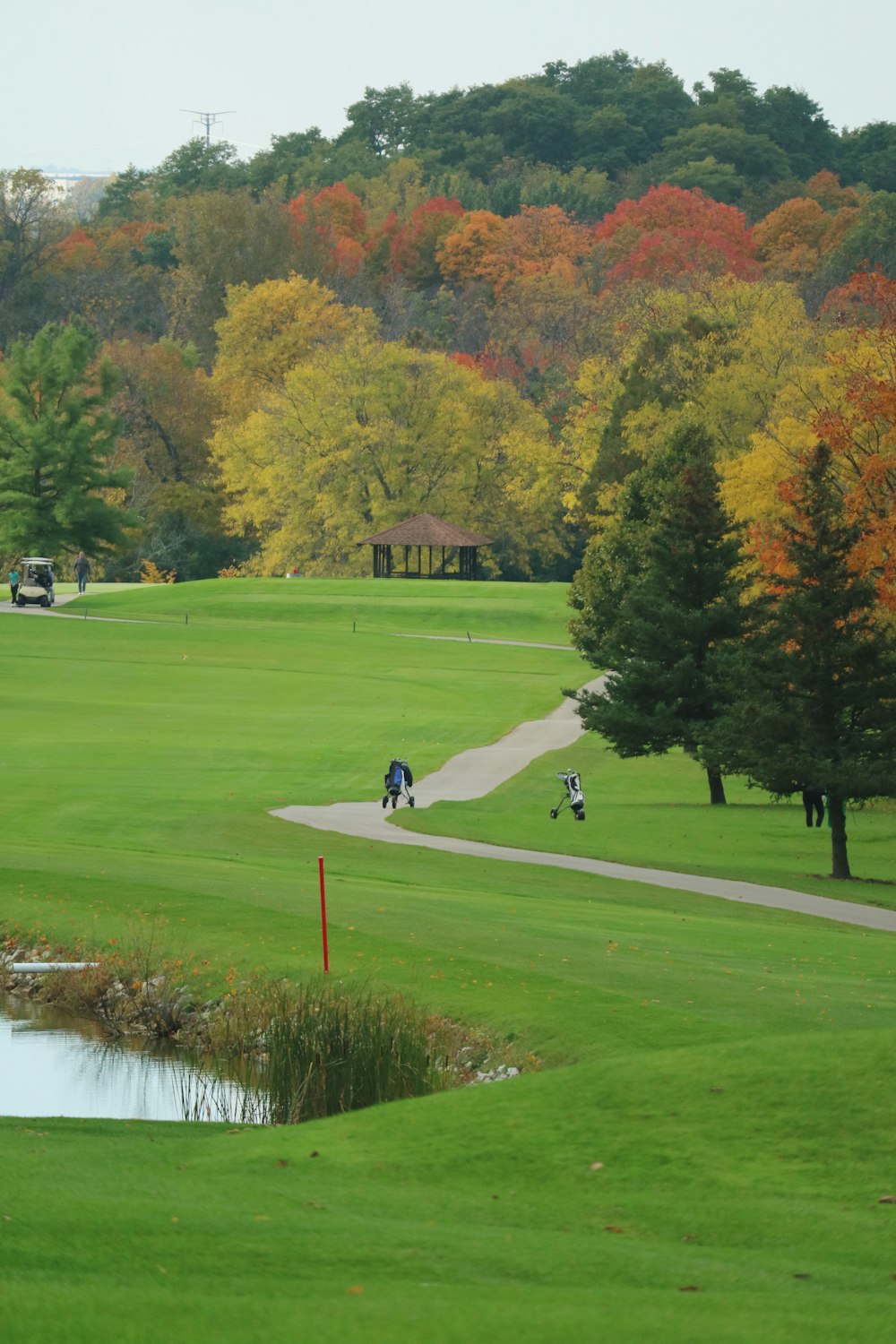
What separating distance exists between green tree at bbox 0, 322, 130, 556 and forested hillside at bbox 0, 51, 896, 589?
0.24 m

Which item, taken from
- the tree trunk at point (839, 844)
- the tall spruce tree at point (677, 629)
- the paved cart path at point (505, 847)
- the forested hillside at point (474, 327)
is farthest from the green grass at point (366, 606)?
the tree trunk at point (839, 844)

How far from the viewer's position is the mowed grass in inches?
300

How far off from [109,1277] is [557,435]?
90536mm

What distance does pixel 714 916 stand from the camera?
21.9m

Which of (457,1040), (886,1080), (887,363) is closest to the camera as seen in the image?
(886,1080)

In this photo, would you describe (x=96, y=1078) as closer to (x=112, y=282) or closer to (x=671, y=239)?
(x=671, y=239)

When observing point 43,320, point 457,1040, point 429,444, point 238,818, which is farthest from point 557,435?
point 457,1040

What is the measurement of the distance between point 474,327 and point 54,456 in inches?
1772

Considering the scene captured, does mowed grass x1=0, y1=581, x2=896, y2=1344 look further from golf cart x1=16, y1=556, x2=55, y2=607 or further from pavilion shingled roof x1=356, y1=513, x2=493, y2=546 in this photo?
pavilion shingled roof x1=356, y1=513, x2=493, y2=546

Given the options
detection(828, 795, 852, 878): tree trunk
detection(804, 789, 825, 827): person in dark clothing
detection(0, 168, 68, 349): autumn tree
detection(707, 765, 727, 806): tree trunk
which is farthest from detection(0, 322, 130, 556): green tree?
detection(828, 795, 852, 878): tree trunk

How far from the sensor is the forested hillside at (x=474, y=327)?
66875 millimetres

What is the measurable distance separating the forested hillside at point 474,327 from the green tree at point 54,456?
24 cm

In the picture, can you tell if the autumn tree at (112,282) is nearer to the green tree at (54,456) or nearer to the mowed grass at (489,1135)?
the green tree at (54,456)

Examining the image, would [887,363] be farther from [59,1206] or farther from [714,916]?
[59,1206]
